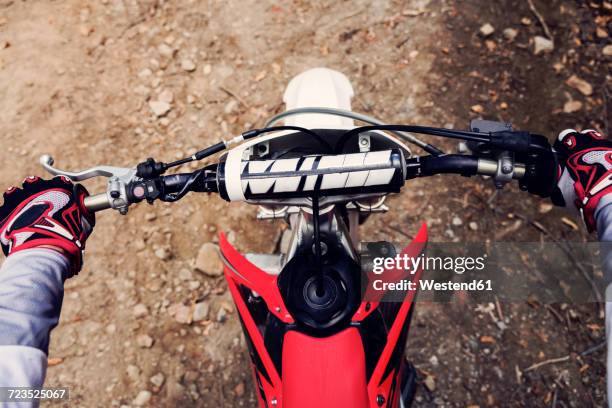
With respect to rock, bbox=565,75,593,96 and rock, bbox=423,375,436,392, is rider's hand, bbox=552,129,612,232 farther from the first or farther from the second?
rock, bbox=565,75,593,96

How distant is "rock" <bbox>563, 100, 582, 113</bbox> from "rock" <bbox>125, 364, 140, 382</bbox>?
359cm

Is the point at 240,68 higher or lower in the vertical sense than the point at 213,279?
higher

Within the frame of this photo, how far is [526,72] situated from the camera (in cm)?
364

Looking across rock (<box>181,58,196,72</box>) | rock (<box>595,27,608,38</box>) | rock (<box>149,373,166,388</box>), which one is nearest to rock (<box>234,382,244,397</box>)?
rock (<box>149,373,166,388</box>)

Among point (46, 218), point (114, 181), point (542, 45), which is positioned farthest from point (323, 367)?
point (542, 45)

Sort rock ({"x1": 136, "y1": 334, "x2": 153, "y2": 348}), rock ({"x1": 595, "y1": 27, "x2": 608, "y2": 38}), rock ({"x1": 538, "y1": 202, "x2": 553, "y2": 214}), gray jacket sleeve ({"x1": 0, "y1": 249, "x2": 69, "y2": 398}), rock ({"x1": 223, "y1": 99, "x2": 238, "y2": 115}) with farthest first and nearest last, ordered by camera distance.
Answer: rock ({"x1": 595, "y1": 27, "x2": 608, "y2": 38}) → rock ({"x1": 223, "y1": 99, "x2": 238, "y2": 115}) → rock ({"x1": 538, "y1": 202, "x2": 553, "y2": 214}) → rock ({"x1": 136, "y1": 334, "x2": 153, "y2": 348}) → gray jacket sleeve ({"x1": 0, "y1": 249, "x2": 69, "y2": 398})

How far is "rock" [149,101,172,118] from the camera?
143 inches

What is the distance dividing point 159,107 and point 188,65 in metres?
0.45

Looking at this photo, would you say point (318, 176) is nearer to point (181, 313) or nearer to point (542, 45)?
point (181, 313)

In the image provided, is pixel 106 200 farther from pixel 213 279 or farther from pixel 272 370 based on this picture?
pixel 213 279

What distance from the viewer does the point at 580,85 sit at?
3.57 m

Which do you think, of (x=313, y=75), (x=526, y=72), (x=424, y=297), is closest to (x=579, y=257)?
(x=424, y=297)

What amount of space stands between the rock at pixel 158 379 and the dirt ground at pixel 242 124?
13 mm

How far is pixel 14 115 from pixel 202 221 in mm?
1832
